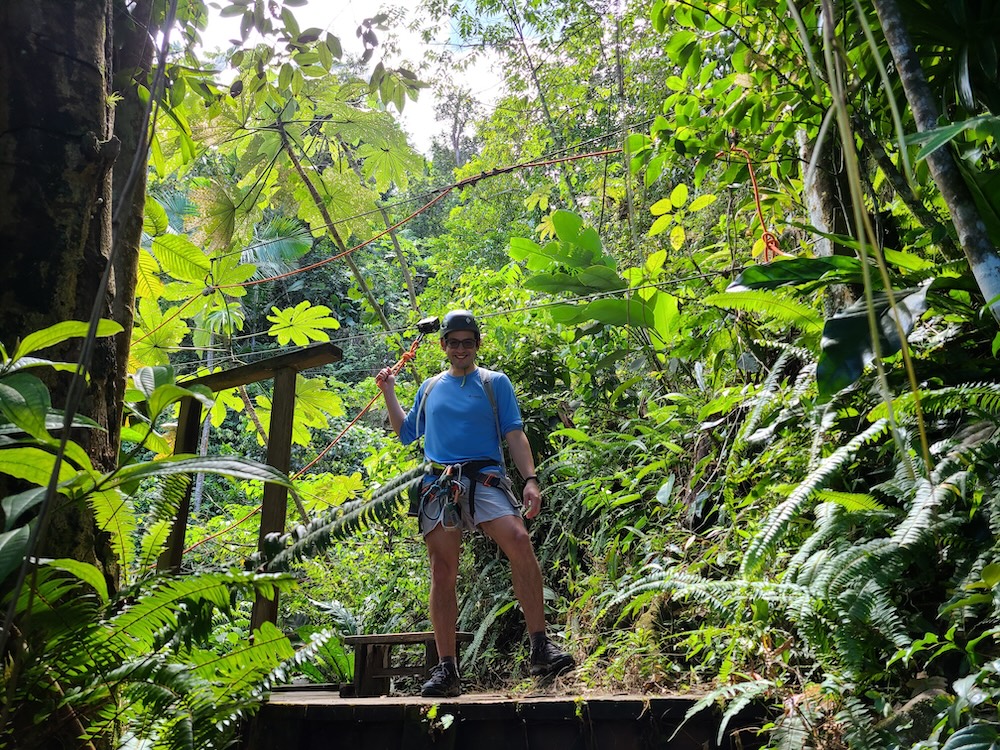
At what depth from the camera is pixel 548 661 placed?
3.32m

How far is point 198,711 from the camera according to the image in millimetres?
1498

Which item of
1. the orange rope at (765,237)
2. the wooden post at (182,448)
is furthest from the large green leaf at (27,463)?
the orange rope at (765,237)

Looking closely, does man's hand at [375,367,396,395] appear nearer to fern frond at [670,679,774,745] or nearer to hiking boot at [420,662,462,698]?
hiking boot at [420,662,462,698]

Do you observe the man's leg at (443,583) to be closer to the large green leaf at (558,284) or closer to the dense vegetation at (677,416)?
the dense vegetation at (677,416)

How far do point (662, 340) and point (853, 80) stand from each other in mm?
1532

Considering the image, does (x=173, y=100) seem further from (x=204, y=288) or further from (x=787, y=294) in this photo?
(x=787, y=294)

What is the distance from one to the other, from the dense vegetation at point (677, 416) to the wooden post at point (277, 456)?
0.13 metres

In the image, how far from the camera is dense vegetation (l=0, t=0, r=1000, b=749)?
1.52 metres

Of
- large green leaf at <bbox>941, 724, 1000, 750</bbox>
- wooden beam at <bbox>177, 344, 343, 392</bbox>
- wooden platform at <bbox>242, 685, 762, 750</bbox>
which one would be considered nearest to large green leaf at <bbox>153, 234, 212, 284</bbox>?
wooden beam at <bbox>177, 344, 343, 392</bbox>

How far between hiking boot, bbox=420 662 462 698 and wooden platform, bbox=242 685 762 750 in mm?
256

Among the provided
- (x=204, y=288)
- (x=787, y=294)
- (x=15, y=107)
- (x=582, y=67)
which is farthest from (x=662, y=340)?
(x=582, y=67)

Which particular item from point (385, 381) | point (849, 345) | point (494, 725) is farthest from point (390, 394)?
point (849, 345)

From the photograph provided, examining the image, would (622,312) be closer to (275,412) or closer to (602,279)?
(602,279)

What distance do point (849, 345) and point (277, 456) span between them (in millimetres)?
2419
